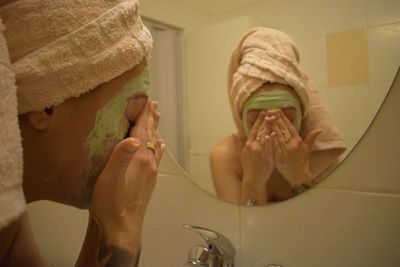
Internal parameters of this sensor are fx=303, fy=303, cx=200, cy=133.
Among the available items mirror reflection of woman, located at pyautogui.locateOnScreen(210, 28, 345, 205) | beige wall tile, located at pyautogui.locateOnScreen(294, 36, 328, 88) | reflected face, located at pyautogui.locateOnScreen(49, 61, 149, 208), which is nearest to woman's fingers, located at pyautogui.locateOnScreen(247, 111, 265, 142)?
mirror reflection of woman, located at pyautogui.locateOnScreen(210, 28, 345, 205)

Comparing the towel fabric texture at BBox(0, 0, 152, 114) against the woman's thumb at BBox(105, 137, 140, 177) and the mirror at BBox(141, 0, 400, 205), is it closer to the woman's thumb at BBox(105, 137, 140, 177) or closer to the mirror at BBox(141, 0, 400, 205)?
the woman's thumb at BBox(105, 137, 140, 177)

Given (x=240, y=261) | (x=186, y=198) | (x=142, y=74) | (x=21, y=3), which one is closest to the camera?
(x=21, y=3)

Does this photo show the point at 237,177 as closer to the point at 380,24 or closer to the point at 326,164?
the point at 326,164

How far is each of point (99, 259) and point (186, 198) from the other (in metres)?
0.26

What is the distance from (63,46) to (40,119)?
0.11 m

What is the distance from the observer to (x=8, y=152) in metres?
0.30

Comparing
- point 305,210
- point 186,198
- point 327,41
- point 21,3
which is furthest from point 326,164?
point 21,3

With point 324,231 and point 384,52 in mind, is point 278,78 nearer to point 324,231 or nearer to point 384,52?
point 384,52

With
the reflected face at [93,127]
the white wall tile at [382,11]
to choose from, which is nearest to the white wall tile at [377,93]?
the white wall tile at [382,11]

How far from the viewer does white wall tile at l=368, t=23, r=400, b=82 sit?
1.60ft

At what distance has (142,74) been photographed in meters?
0.48

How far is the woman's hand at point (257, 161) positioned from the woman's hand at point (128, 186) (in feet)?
0.63

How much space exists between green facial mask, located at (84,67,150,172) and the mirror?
9.7 inches

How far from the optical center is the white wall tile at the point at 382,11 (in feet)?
1.61
